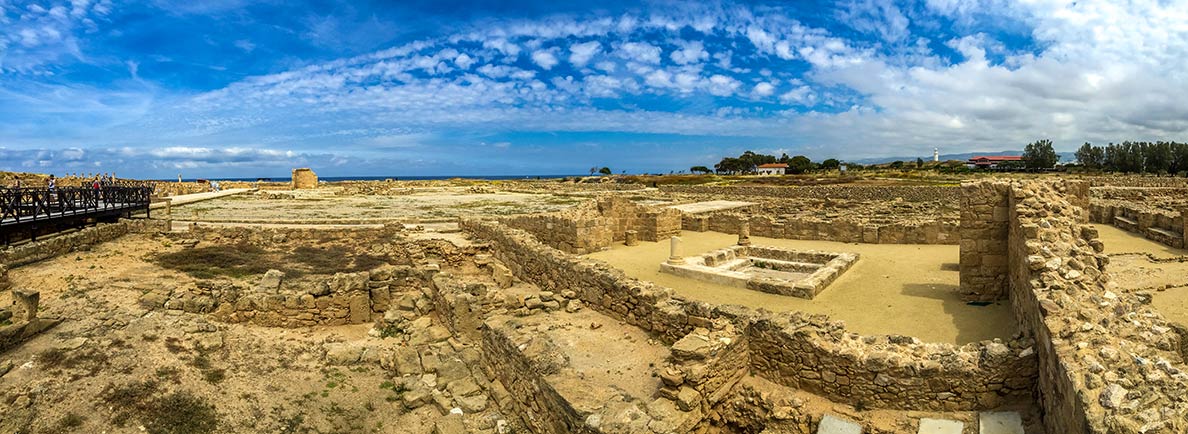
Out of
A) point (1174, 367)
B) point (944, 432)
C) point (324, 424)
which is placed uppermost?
point (1174, 367)

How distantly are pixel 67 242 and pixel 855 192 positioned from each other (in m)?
54.7

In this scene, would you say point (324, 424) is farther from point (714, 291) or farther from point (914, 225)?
point (914, 225)

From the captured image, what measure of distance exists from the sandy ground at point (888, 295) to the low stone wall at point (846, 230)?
0.55 metres

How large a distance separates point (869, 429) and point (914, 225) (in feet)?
47.5

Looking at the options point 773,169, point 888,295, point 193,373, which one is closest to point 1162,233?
point 888,295

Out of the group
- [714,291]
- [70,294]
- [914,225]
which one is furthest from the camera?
[914,225]

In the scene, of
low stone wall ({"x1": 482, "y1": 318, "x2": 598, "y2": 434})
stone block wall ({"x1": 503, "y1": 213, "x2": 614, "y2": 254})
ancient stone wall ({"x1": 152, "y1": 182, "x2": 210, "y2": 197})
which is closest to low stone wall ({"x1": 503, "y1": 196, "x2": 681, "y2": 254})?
stone block wall ({"x1": 503, "y1": 213, "x2": 614, "y2": 254})

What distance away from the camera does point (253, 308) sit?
11758mm

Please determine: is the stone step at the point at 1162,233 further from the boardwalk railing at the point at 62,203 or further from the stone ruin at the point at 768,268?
the boardwalk railing at the point at 62,203

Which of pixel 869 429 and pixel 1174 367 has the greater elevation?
pixel 1174 367

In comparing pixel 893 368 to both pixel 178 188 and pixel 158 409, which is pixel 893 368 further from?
pixel 178 188

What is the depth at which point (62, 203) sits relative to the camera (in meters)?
20.8

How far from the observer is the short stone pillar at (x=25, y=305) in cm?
995

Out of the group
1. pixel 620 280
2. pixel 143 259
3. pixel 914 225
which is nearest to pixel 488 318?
pixel 620 280
